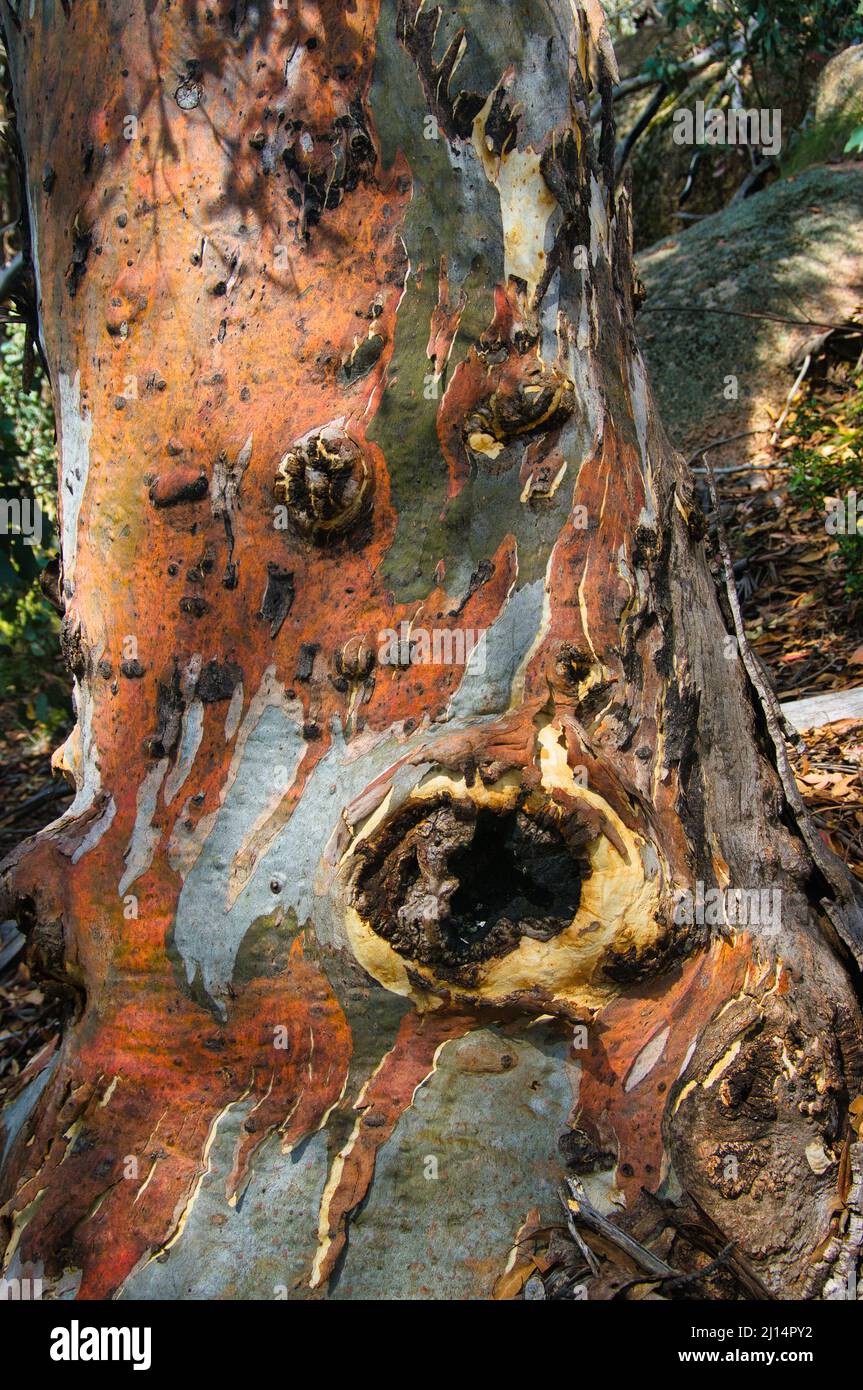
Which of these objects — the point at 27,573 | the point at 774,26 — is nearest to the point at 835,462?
the point at 27,573

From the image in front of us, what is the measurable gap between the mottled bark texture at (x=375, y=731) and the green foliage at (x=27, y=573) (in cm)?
231

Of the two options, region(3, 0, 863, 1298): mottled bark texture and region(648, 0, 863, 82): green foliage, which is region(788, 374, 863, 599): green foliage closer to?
region(3, 0, 863, 1298): mottled bark texture

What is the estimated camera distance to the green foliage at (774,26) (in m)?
7.36

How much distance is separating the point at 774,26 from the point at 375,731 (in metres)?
8.23

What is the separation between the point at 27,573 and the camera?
4.04 meters

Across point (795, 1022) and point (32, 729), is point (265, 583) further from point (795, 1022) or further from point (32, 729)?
point (32, 729)

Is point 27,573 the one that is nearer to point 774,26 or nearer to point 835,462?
point 835,462

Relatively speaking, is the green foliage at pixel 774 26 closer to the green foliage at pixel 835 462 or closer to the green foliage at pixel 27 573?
the green foliage at pixel 835 462

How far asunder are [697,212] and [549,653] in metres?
9.40

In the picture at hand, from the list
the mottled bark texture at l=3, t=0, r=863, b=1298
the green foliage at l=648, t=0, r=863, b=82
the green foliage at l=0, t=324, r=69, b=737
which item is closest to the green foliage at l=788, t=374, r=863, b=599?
the mottled bark texture at l=3, t=0, r=863, b=1298

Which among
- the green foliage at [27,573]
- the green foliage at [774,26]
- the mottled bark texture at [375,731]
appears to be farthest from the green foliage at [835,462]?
the green foliage at [774,26]

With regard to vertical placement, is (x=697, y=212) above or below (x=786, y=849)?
above

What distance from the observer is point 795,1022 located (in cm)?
171

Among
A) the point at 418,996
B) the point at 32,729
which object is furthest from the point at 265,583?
the point at 32,729
